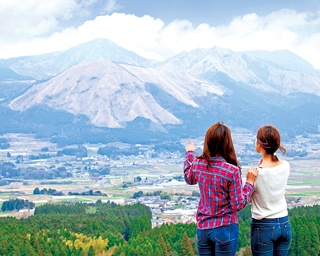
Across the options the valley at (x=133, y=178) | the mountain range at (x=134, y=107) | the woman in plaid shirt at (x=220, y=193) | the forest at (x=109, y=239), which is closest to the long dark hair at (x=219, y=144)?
the woman in plaid shirt at (x=220, y=193)

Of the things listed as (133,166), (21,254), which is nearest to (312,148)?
(133,166)

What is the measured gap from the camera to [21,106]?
139500mm

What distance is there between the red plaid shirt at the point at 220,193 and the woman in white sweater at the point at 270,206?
186 millimetres

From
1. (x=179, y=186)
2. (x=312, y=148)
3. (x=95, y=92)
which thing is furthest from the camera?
(x=95, y=92)

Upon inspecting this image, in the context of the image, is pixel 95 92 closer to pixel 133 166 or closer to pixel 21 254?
pixel 133 166

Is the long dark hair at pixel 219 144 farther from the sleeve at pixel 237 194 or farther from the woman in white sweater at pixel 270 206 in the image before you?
the woman in white sweater at pixel 270 206

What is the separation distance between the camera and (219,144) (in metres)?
5.33

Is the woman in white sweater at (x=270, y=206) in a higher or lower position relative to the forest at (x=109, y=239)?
higher

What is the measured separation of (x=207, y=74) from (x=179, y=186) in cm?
12611

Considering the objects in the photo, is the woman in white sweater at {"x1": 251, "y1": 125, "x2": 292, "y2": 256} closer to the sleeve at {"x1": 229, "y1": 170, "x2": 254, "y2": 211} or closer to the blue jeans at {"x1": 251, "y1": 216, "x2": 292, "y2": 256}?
the blue jeans at {"x1": 251, "y1": 216, "x2": 292, "y2": 256}

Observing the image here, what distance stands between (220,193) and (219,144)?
1.19ft

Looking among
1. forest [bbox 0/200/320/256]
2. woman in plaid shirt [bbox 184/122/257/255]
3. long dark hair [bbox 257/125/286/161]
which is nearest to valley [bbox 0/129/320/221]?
forest [bbox 0/200/320/256]

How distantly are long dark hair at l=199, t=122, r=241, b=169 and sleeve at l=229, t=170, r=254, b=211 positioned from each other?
0.12 metres

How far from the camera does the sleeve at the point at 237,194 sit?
5.23 meters
